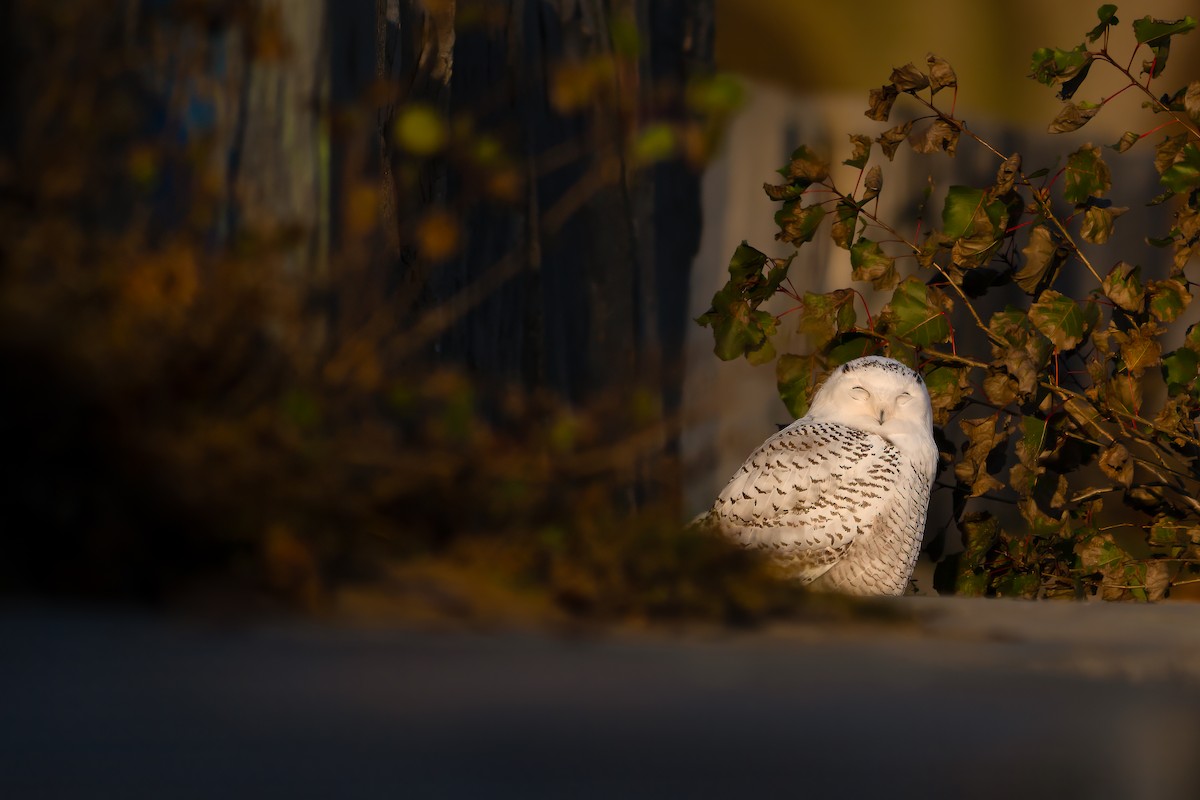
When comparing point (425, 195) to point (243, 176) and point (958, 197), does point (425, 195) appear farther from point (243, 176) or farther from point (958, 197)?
point (958, 197)

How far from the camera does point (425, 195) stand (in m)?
3.49

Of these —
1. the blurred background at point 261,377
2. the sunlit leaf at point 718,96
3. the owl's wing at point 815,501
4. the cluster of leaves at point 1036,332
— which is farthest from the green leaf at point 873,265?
the sunlit leaf at point 718,96

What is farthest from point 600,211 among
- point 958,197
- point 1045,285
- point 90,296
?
point 90,296

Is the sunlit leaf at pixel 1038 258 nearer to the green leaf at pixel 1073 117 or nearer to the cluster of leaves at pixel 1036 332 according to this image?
the cluster of leaves at pixel 1036 332

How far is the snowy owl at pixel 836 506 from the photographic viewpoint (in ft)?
11.9

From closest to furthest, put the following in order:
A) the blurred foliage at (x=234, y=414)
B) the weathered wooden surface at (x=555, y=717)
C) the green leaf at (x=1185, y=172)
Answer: the weathered wooden surface at (x=555, y=717), the blurred foliage at (x=234, y=414), the green leaf at (x=1185, y=172)

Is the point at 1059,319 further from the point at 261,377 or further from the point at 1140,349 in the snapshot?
the point at 261,377

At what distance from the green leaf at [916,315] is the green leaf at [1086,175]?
1.65 feet

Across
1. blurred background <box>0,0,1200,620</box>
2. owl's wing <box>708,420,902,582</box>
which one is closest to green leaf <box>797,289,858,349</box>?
owl's wing <box>708,420,902,582</box>

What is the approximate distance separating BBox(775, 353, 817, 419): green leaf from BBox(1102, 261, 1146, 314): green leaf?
2.97 feet

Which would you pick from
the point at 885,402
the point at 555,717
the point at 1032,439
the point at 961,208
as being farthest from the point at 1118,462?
the point at 555,717

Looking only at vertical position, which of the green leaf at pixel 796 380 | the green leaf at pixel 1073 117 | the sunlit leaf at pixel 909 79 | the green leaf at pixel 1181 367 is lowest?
the green leaf at pixel 796 380

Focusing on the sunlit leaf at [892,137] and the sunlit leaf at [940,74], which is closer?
the sunlit leaf at [940,74]

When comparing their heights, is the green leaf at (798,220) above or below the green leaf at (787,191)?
below
